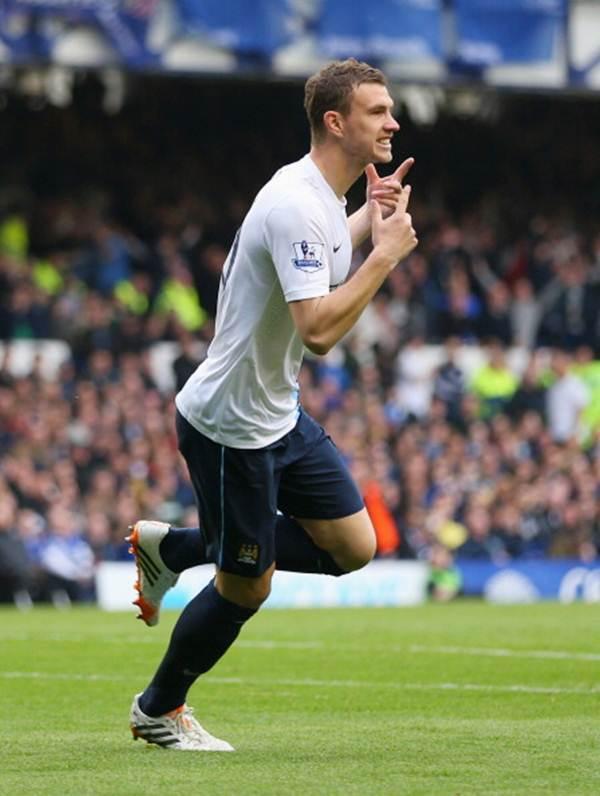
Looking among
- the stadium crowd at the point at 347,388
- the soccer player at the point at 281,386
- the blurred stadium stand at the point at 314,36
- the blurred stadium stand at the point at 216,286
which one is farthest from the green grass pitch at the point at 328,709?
the blurred stadium stand at the point at 314,36

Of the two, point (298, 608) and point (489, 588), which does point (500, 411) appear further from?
point (298, 608)

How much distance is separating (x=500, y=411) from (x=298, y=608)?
220 inches

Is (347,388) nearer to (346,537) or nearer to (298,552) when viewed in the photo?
(298,552)

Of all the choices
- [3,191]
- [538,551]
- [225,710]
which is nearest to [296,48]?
[3,191]

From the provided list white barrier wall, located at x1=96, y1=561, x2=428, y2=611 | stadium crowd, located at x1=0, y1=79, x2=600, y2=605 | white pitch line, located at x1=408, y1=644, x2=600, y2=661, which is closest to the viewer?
white pitch line, located at x1=408, y1=644, x2=600, y2=661

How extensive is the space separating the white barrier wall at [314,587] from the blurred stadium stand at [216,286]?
0.35 m

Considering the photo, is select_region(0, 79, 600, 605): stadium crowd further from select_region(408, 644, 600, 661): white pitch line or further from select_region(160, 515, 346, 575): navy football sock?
select_region(160, 515, 346, 575): navy football sock

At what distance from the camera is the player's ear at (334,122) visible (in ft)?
22.5

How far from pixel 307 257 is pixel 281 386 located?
0.64 m

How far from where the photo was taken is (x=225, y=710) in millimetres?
8898

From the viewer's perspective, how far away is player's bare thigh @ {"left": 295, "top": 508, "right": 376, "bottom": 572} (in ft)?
23.6

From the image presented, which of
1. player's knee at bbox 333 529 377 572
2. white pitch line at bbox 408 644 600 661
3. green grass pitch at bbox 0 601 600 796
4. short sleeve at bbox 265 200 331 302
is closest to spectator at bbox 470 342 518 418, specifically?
green grass pitch at bbox 0 601 600 796

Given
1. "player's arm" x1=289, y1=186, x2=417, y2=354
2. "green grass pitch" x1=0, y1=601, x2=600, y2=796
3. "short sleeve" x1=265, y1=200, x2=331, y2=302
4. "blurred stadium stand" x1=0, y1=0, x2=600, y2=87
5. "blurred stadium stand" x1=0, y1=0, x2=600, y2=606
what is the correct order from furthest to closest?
"blurred stadium stand" x1=0, y1=0, x2=600, y2=87 < "blurred stadium stand" x1=0, y1=0, x2=600, y2=606 < "short sleeve" x1=265, y1=200, x2=331, y2=302 < "player's arm" x1=289, y1=186, x2=417, y2=354 < "green grass pitch" x1=0, y1=601, x2=600, y2=796

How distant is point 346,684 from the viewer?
1020 cm
